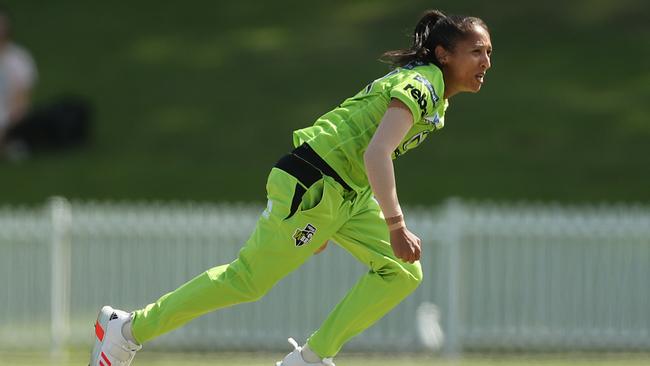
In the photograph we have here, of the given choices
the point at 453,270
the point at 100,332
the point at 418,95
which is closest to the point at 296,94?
the point at 453,270

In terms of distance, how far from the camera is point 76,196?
47.3 feet

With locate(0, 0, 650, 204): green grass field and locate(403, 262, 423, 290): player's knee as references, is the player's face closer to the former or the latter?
locate(403, 262, 423, 290): player's knee

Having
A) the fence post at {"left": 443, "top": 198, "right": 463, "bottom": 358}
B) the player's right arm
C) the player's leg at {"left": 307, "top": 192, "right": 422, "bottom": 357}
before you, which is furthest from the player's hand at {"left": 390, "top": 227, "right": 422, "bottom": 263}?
the fence post at {"left": 443, "top": 198, "right": 463, "bottom": 358}

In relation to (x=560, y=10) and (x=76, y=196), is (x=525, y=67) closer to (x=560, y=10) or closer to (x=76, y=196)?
(x=560, y=10)

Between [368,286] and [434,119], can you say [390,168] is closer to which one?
[434,119]

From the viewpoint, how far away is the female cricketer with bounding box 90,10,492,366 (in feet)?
17.2

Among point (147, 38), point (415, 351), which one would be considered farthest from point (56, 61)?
point (415, 351)

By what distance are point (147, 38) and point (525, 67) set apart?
18.2 feet

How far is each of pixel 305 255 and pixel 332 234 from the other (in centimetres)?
15

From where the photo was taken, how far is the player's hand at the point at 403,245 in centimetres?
501

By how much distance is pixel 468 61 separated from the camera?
527 centimetres

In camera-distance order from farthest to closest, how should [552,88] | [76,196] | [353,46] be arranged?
[353,46] → [552,88] → [76,196]

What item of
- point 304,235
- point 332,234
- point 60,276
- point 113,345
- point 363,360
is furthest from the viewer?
point 60,276

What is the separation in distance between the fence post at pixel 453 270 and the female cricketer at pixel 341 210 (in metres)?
4.45
